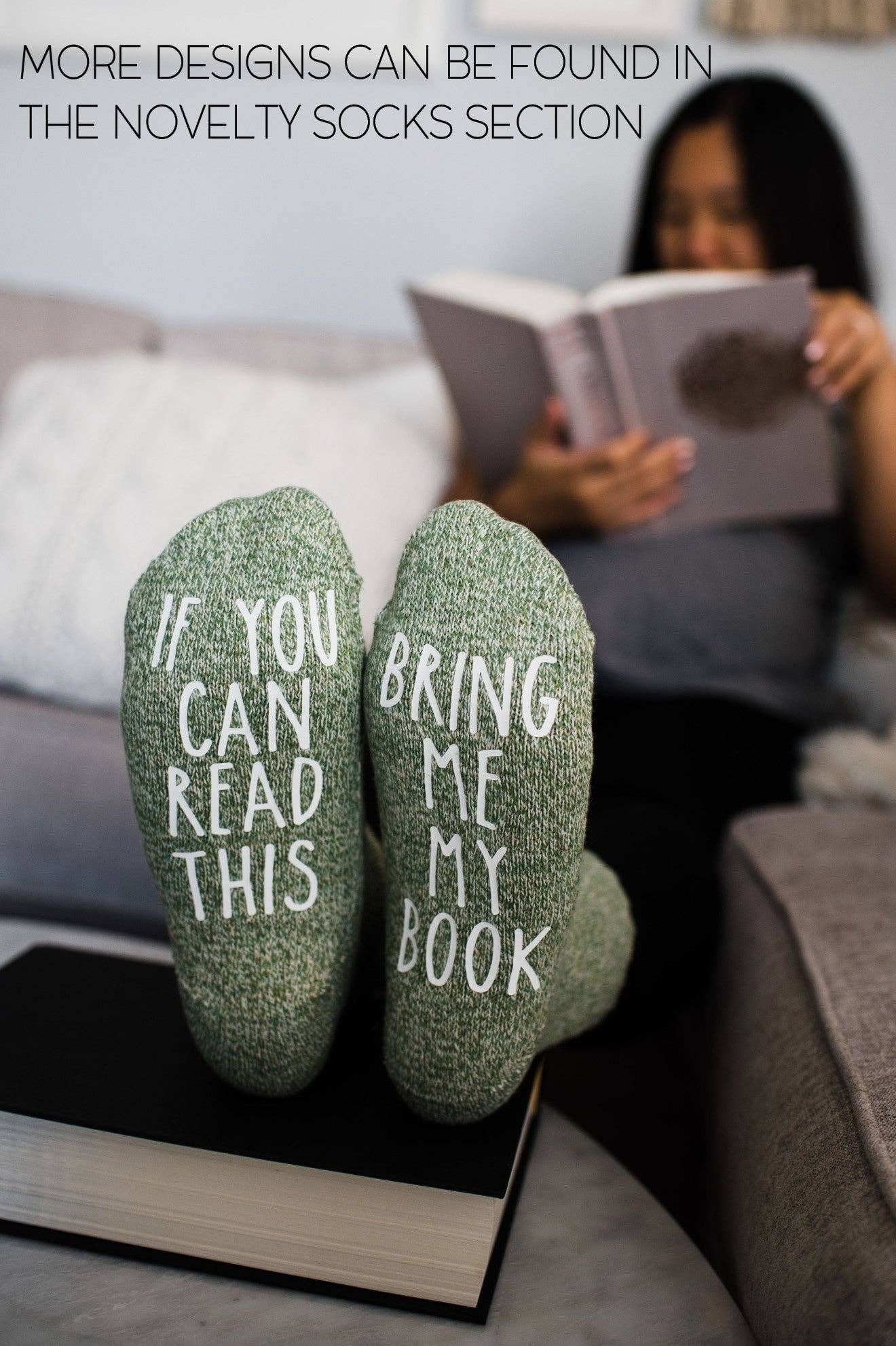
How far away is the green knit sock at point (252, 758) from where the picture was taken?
36 cm

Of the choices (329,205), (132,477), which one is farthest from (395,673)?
(329,205)

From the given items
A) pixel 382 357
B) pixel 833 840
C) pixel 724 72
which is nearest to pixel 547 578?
pixel 833 840

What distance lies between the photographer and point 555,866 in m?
0.37

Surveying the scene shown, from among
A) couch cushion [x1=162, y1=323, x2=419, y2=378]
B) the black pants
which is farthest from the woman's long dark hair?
the black pants

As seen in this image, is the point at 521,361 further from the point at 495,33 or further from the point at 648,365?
the point at 495,33

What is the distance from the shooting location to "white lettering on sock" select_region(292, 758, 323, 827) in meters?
0.37

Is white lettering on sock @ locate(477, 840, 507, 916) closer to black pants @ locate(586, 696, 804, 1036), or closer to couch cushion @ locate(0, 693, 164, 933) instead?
black pants @ locate(586, 696, 804, 1036)

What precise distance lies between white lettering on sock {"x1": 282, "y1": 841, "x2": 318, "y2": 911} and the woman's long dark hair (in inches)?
33.7

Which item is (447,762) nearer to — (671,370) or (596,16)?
(671,370)

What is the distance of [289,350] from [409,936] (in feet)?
2.82

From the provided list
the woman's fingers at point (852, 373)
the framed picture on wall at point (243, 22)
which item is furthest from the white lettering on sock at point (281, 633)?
the framed picture on wall at point (243, 22)

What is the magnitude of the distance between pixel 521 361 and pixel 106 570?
0.37m

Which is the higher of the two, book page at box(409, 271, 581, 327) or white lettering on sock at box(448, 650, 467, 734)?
book page at box(409, 271, 581, 327)

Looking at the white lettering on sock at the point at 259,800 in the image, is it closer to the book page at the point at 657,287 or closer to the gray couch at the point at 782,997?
the gray couch at the point at 782,997
